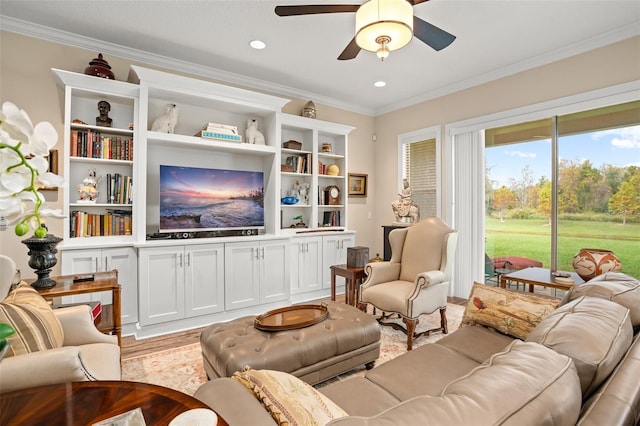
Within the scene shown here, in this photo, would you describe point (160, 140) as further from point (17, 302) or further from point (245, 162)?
point (17, 302)

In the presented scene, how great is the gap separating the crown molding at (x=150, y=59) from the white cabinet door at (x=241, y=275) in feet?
6.71

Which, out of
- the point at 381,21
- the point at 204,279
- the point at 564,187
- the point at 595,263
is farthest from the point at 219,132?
the point at 564,187

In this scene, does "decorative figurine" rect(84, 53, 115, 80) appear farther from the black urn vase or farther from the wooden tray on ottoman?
the wooden tray on ottoman

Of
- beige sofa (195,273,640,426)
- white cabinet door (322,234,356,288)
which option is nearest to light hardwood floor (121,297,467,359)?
white cabinet door (322,234,356,288)

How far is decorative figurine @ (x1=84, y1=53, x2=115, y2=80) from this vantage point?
9.55 feet

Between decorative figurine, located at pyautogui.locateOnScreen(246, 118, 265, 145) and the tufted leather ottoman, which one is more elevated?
decorative figurine, located at pyautogui.locateOnScreen(246, 118, 265, 145)

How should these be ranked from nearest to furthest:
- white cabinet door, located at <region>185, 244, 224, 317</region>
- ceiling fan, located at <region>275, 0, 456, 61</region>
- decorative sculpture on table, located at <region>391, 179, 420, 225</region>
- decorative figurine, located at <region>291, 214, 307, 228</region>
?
ceiling fan, located at <region>275, 0, 456, 61</region>, white cabinet door, located at <region>185, 244, 224, 317</region>, decorative sculpture on table, located at <region>391, 179, 420, 225</region>, decorative figurine, located at <region>291, 214, 307, 228</region>

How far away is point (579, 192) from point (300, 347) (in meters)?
3.32

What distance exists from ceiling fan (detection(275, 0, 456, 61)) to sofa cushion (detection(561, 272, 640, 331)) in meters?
1.66

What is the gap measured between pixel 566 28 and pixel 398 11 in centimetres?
216

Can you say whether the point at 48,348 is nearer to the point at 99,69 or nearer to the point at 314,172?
the point at 99,69

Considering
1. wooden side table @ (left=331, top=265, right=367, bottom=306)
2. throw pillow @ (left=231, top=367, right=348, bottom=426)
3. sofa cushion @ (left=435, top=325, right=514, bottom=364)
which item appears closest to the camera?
throw pillow @ (left=231, top=367, right=348, bottom=426)

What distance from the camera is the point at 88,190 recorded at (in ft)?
9.86

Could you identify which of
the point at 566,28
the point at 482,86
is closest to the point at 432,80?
the point at 482,86
